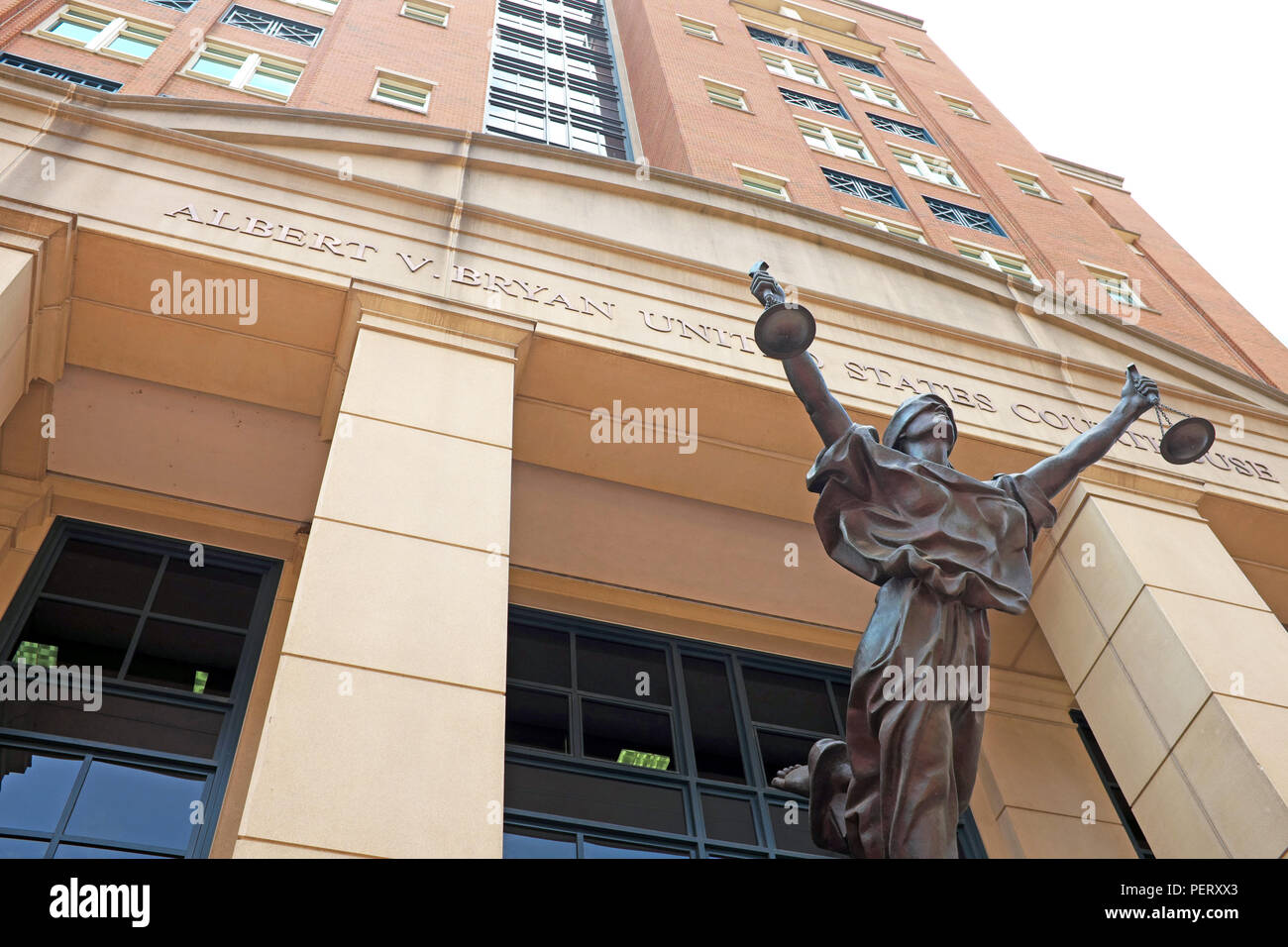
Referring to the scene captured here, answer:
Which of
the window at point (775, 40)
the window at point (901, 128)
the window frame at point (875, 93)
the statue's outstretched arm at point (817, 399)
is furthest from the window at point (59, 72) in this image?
the window at point (775, 40)

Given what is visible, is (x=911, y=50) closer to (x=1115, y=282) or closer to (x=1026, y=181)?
(x=1026, y=181)

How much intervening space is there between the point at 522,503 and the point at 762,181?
Result: 490 inches

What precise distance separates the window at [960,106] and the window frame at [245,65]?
Answer: 18.7m

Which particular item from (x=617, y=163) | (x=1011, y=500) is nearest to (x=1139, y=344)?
(x=617, y=163)

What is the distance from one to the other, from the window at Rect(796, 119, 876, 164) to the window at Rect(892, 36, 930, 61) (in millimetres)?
9483

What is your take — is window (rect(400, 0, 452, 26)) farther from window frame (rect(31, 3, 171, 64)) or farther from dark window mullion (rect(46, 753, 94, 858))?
dark window mullion (rect(46, 753, 94, 858))

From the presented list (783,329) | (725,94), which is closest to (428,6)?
(725,94)

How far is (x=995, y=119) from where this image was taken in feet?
100

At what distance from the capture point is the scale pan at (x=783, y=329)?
18.0ft

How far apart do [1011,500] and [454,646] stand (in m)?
3.45

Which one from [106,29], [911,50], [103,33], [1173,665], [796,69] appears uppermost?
[911,50]

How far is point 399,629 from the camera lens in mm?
6844
